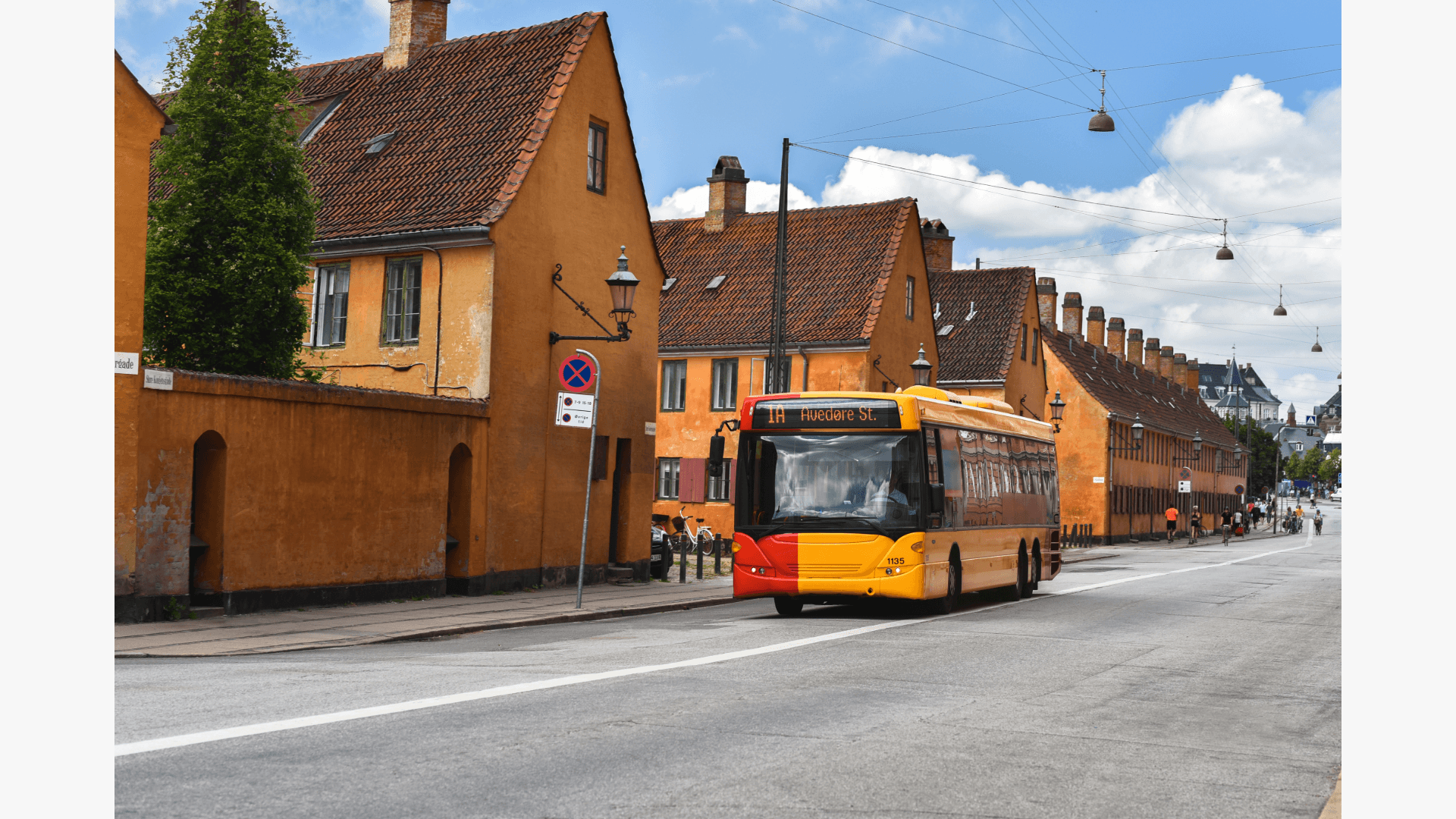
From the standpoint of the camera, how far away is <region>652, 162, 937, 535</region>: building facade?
40.2 metres

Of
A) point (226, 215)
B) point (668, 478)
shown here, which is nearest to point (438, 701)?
point (226, 215)

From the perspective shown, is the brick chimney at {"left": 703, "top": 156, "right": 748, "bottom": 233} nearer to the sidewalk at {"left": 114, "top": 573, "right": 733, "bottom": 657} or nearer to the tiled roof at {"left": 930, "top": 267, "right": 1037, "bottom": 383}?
the tiled roof at {"left": 930, "top": 267, "right": 1037, "bottom": 383}

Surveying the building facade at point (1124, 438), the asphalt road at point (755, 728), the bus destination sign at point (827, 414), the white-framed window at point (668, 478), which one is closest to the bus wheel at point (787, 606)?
the bus destination sign at point (827, 414)

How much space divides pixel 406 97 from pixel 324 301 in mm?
4722

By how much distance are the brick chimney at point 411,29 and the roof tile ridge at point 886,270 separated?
15.1 metres

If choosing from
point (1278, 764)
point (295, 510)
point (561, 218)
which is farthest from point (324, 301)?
point (1278, 764)

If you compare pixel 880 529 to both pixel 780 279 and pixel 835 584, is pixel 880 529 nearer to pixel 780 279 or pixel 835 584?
pixel 835 584

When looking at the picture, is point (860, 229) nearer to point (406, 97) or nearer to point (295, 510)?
point (406, 97)

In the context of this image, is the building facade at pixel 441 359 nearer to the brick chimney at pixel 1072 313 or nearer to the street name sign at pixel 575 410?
the street name sign at pixel 575 410

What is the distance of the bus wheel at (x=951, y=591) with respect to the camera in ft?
66.7

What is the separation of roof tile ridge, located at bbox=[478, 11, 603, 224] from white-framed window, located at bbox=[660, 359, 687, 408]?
59.5 ft

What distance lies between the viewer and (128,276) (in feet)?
51.1

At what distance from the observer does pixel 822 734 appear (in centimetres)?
884

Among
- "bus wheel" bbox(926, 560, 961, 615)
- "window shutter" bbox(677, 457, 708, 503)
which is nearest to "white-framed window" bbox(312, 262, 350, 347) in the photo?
"bus wheel" bbox(926, 560, 961, 615)
